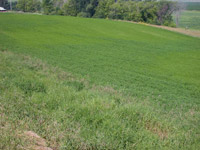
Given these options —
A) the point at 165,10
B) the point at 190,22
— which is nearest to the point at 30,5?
the point at 165,10

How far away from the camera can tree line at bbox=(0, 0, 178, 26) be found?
207ft

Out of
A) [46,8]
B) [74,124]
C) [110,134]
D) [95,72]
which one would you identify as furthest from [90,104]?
[46,8]

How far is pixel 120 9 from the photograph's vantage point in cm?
6606

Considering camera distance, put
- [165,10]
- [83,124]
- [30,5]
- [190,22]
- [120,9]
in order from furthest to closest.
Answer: [30,5]
[190,22]
[120,9]
[165,10]
[83,124]

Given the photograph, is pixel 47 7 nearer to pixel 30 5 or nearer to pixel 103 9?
pixel 30 5

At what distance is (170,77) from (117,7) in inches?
2307

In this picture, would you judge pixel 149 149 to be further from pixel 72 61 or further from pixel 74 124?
pixel 72 61

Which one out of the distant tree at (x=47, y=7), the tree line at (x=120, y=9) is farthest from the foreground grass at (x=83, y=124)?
the distant tree at (x=47, y=7)

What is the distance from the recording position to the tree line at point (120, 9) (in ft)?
207

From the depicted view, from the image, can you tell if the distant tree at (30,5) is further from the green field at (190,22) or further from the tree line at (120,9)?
the green field at (190,22)

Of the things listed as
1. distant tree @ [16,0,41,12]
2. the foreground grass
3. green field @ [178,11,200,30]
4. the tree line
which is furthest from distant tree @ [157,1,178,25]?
the foreground grass

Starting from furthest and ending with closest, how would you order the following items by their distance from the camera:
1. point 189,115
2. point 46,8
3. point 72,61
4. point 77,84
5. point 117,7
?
point 46,8
point 117,7
point 72,61
point 77,84
point 189,115

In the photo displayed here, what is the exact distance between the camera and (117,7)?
66125 mm

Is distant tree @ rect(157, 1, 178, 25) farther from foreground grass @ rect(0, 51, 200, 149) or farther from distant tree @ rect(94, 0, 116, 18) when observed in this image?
foreground grass @ rect(0, 51, 200, 149)
